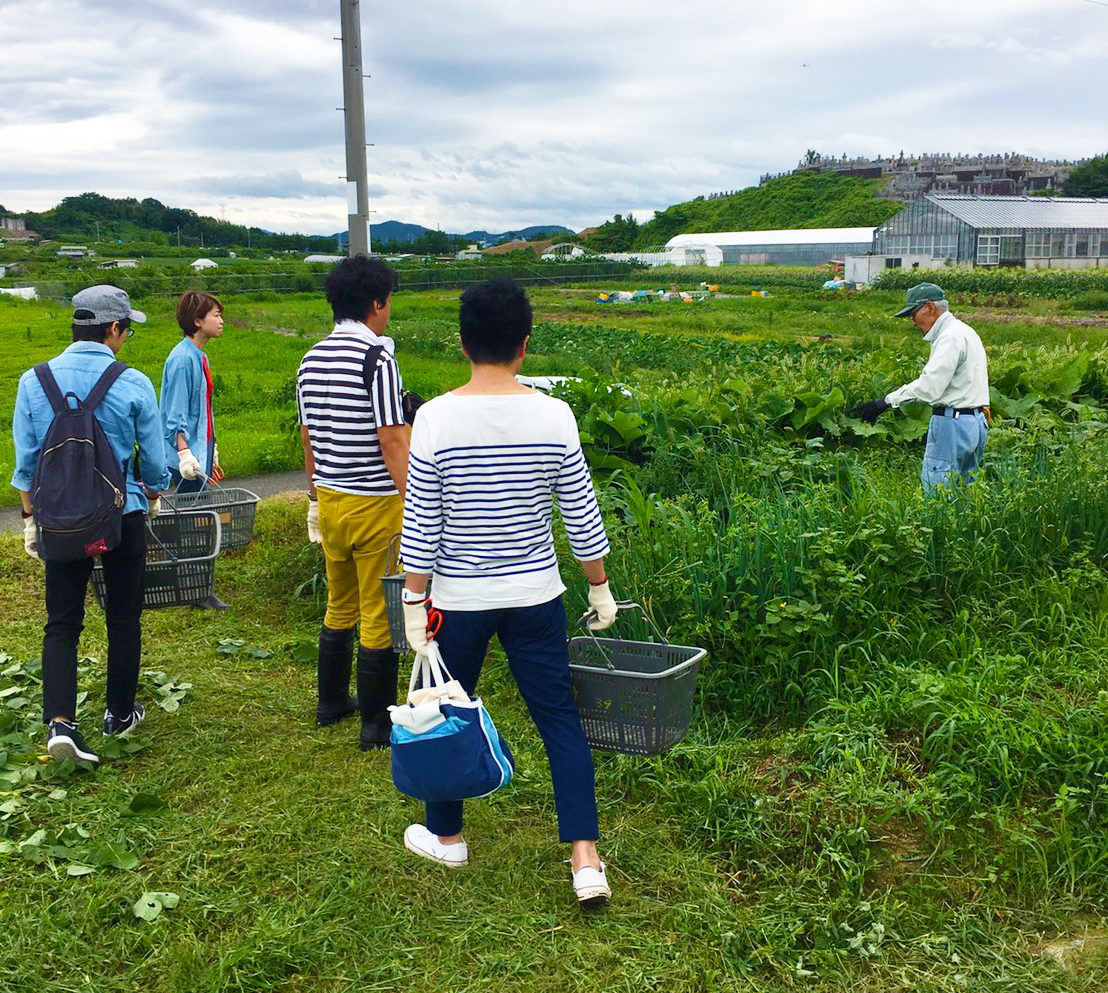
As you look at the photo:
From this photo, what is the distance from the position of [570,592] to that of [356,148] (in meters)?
3.80

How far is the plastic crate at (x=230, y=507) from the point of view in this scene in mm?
5645

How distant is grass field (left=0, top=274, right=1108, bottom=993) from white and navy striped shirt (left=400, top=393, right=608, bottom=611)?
977 millimetres

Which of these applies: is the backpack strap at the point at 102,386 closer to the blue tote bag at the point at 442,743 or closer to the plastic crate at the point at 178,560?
the plastic crate at the point at 178,560

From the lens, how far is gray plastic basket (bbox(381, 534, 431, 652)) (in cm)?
406

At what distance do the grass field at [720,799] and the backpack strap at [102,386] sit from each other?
1.36 meters

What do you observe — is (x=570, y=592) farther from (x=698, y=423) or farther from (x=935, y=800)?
(x=698, y=423)

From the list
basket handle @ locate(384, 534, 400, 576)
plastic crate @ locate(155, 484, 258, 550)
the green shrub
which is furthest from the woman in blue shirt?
the green shrub

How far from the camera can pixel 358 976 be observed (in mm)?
2852

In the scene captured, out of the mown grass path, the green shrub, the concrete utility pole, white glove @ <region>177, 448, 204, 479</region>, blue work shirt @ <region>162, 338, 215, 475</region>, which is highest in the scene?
the concrete utility pole

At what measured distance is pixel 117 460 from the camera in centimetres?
400

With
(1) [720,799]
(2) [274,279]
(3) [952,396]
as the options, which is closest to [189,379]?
(1) [720,799]

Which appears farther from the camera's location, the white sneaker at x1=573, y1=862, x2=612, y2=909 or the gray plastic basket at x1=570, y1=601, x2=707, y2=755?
the gray plastic basket at x1=570, y1=601, x2=707, y2=755

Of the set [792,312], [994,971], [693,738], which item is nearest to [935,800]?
[994,971]

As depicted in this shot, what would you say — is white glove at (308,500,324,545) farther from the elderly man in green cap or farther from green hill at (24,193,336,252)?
green hill at (24,193,336,252)
